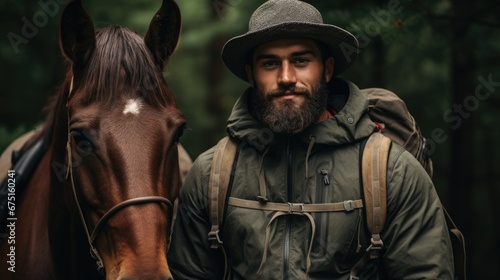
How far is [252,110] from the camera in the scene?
3.85 meters

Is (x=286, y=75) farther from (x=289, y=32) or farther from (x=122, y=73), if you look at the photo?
(x=122, y=73)

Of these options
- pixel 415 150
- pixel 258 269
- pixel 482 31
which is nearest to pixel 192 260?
pixel 258 269

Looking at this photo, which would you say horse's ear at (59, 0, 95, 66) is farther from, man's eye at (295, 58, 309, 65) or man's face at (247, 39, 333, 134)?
man's eye at (295, 58, 309, 65)

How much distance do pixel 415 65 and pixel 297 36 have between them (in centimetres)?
378

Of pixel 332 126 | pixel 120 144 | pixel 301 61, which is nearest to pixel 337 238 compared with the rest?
pixel 332 126

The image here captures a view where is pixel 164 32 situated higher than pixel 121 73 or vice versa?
pixel 164 32

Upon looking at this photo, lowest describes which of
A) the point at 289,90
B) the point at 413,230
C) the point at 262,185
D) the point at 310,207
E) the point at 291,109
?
the point at 413,230

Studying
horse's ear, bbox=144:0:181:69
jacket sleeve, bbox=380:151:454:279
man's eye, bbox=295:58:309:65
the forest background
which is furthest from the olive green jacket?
the forest background

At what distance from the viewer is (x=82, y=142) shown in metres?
2.82

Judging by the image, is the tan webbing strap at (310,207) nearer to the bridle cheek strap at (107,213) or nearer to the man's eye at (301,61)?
the bridle cheek strap at (107,213)

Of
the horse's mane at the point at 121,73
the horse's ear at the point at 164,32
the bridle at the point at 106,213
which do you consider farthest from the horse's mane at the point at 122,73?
the bridle at the point at 106,213

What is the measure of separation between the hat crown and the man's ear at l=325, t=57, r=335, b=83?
270 millimetres

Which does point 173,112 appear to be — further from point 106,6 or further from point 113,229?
point 106,6

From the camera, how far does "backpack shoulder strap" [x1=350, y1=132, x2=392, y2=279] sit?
10.6 ft
